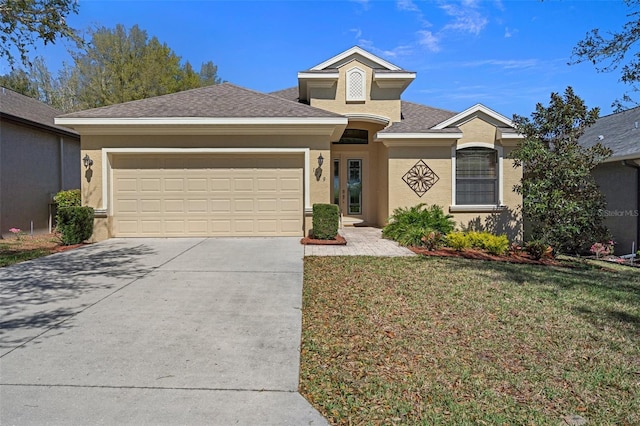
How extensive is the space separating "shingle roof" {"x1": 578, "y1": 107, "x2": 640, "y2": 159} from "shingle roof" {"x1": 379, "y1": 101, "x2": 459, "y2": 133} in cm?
560

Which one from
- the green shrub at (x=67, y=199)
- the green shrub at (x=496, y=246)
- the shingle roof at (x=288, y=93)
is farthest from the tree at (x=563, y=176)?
the green shrub at (x=67, y=199)

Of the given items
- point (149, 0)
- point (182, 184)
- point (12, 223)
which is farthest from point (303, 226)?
point (12, 223)

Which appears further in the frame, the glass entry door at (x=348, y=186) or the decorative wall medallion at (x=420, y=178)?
the glass entry door at (x=348, y=186)

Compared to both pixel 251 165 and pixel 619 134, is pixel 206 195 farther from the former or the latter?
pixel 619 134

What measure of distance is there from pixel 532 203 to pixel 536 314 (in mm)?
5750

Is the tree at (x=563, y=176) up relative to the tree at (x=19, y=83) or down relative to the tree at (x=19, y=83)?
down

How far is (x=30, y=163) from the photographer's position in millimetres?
13914

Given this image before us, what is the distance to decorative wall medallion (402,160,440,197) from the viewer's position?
498 inches

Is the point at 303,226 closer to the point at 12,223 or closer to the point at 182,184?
the point at 182,184

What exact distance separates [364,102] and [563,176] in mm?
6772

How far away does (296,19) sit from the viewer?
12703 mm

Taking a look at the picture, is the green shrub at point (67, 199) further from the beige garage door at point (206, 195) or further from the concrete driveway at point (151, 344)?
the concrete driveway at point (151, 344)

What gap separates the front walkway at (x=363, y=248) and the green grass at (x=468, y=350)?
228cm

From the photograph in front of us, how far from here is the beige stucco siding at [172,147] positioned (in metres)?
11.2
